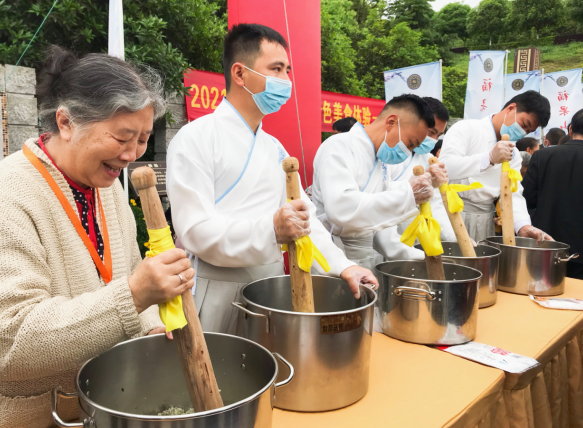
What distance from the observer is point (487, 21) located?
39.7 metres

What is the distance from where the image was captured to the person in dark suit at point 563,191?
3.41 meters

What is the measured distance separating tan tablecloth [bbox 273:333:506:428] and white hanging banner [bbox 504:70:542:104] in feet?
30.0

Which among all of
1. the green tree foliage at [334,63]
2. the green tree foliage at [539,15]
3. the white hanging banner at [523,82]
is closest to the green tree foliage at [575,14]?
the green tree foliage at [539,15]

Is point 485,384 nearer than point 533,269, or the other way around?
point 485,384

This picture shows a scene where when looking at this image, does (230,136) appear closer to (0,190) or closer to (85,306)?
(0,190)

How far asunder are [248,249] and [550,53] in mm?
43338

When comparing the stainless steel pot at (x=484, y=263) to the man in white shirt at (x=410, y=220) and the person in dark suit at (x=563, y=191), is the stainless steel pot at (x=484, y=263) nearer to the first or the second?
the man in white shirt at (x=410, y=220)

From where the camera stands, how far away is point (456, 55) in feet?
127

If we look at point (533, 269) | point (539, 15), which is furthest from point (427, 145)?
point (539, 15)

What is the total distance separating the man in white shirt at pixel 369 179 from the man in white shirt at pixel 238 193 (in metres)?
0.33

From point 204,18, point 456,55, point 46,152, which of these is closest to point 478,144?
point 46,152

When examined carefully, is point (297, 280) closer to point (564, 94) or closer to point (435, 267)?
point (435, 267)

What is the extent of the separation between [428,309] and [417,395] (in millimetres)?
351

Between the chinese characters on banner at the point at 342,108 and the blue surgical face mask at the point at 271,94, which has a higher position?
the chinese characters on banner at the point at 342,108
